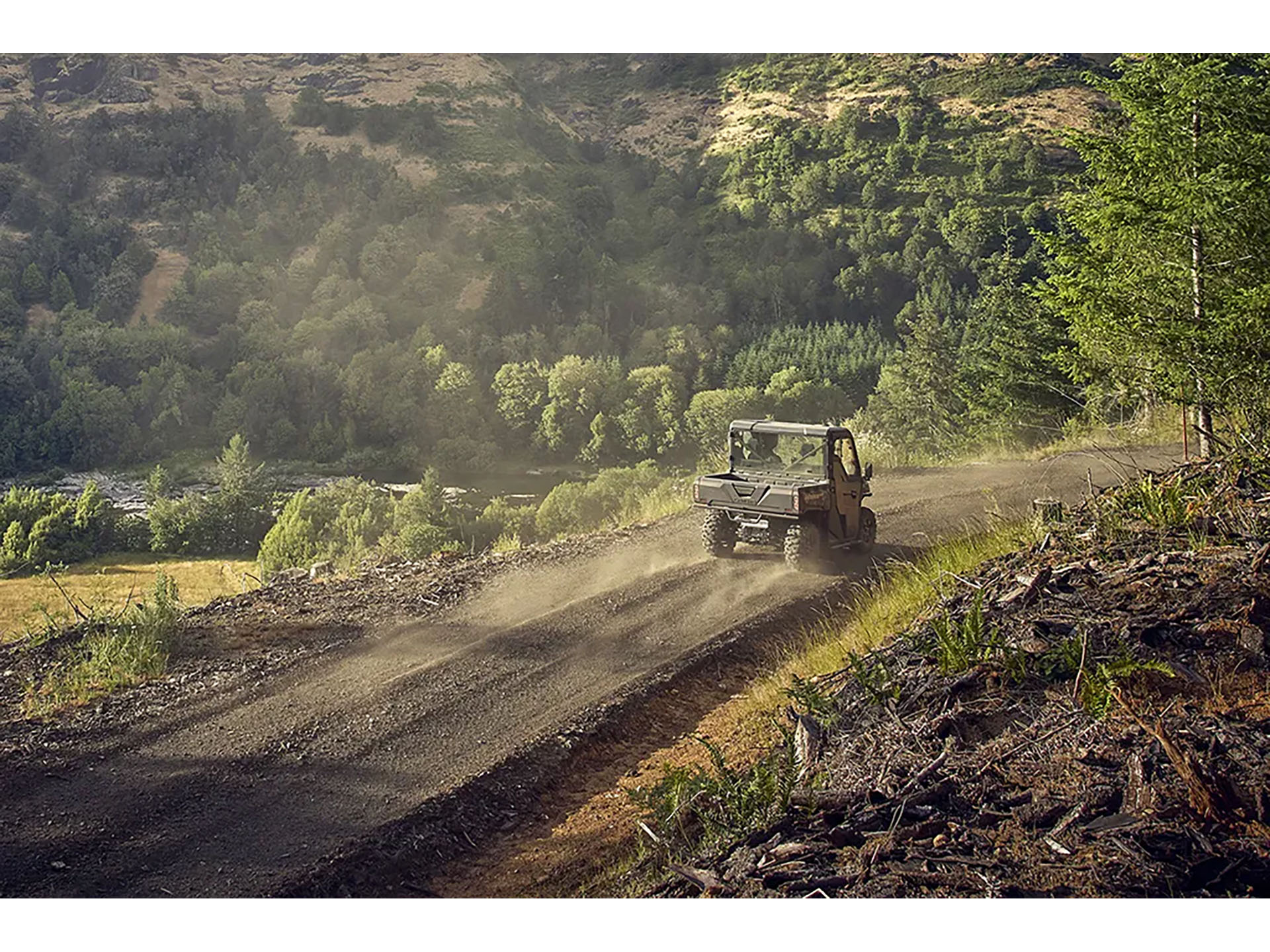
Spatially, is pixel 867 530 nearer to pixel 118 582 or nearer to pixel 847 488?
pixel 847 488

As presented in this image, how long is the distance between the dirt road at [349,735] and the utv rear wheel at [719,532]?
0.34 metres

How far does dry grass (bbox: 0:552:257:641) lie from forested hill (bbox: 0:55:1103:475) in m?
18.1

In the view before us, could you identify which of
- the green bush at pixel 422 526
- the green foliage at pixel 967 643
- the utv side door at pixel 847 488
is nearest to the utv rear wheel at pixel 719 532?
the utv side door at pixel 847 488

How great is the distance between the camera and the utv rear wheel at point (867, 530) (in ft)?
39.5

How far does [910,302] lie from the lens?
5253 cm

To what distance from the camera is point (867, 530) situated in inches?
477

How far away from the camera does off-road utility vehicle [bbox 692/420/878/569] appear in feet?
37.2

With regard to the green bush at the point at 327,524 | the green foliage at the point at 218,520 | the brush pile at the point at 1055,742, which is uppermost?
the brush pile at the point at 1055,742

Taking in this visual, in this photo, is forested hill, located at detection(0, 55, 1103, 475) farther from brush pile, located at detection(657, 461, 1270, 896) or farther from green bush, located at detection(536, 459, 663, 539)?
brush pile, located at detection(657, 461, 1270, 896)

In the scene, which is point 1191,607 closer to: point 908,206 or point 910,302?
point 910,302

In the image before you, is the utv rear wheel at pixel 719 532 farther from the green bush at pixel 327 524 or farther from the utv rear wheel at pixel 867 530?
the green bush at pixel 327 524

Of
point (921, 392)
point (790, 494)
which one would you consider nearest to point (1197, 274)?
point (790, 494)

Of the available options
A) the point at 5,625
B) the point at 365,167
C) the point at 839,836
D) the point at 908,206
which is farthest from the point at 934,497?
the point at 365,167

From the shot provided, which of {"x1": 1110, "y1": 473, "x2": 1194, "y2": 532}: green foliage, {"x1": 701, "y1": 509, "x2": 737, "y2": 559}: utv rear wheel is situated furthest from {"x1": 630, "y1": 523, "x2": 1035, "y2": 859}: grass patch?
{"x1": 701, "y1": 509, "x2": 737, "y2": 559}: utv rear wheel
